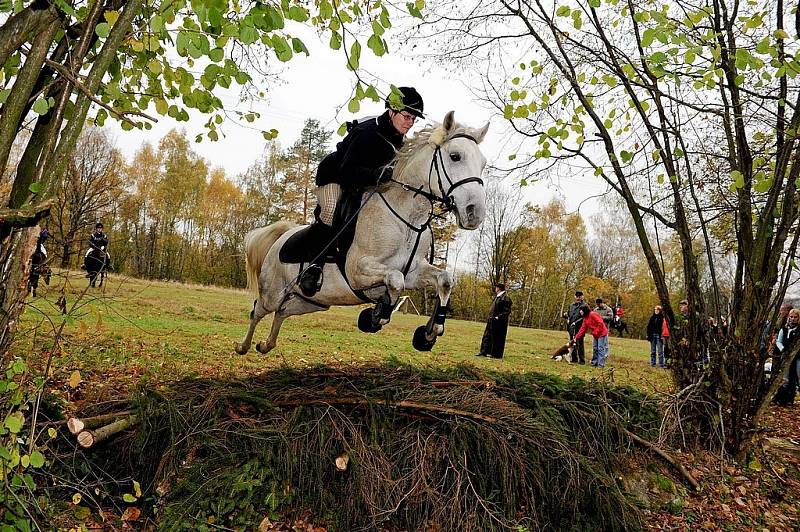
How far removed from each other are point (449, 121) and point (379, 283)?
1738 mm

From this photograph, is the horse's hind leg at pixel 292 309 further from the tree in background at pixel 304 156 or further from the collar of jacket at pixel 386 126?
the tree in background at pixel 304 156

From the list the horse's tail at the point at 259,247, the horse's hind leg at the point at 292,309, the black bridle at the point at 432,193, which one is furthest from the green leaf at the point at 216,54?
the horse's tail at the point at 259,247

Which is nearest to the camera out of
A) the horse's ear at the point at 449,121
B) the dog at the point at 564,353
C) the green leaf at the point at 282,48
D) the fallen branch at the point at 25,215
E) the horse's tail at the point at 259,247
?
the fallen branch at the point at 25,215

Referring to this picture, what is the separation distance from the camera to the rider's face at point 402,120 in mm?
5400

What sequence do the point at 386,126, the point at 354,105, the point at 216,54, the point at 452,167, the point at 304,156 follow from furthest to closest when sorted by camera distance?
the point at 304,156, the point at 386,126, the point at 452,167, the point at 354,105, the point at 216,54

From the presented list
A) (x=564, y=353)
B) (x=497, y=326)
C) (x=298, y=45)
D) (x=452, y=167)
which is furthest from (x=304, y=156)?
(x=298, y=45)

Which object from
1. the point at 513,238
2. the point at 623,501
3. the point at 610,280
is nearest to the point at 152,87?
the point at 623,501

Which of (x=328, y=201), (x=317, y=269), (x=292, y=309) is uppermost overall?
(x=328, y=201)

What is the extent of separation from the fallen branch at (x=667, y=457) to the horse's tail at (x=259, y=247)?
5021 millimetres

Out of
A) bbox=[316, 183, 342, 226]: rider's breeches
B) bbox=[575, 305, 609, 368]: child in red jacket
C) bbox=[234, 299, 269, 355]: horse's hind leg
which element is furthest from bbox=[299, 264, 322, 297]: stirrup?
bbox=[575, 305, 609, 368]: child in red jacket

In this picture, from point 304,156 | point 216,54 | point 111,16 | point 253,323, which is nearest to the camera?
point 111,16

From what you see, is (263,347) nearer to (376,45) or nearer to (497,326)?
(376,45)

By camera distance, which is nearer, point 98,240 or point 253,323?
point 253,323

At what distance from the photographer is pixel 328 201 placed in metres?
5.71
